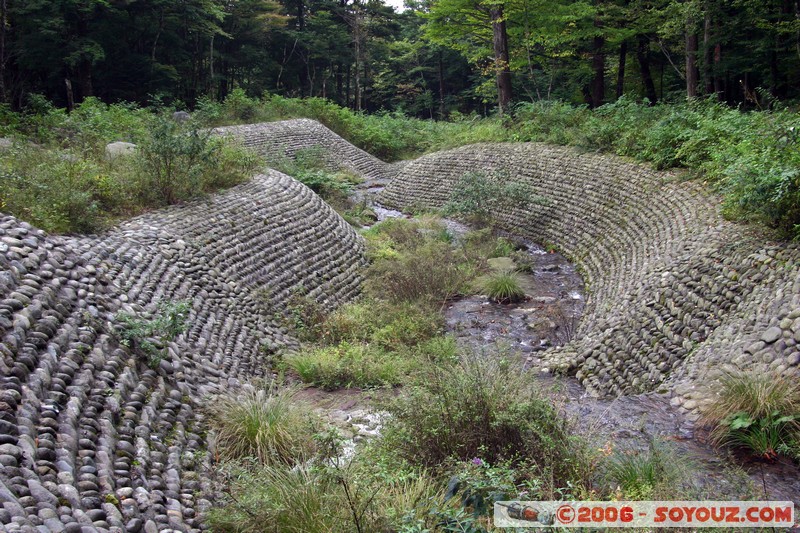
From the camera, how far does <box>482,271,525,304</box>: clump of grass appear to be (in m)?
10.9

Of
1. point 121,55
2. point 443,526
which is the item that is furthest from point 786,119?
point 121,55

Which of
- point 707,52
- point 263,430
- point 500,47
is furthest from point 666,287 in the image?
point 500,47

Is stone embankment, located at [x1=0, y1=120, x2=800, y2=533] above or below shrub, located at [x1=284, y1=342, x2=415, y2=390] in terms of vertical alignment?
above

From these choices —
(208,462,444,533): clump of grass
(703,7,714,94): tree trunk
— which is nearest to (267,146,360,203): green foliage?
(703,7,714,94): tree trunk

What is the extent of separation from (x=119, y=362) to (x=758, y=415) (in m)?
5.50

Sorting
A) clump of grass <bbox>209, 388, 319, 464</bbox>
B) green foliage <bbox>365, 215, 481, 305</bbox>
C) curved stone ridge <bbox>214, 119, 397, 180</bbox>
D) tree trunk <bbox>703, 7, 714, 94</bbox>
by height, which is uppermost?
tree trunk <bbox>703, 7, 714, 94</bbox>

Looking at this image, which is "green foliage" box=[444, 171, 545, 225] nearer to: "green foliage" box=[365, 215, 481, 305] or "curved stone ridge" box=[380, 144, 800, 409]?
"green foliage" box=[365, 215, 481, 305]

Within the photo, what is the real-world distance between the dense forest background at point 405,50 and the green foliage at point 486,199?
4.68 m

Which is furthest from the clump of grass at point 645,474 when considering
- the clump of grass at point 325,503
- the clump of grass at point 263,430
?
the clump of grass at point 263,430

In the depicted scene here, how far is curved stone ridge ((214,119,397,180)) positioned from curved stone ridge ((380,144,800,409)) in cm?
1070

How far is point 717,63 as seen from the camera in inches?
647

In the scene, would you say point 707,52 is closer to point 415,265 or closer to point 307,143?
point 415,265

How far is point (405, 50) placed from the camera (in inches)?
1517

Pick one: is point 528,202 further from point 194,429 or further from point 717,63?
point 194,429
